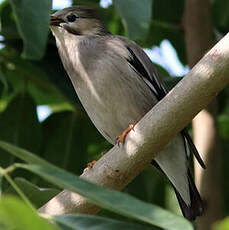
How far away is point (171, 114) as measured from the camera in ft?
8.79

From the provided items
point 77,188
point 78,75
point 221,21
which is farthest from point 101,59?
point 77,188

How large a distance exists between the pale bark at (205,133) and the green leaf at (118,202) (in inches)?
97.5

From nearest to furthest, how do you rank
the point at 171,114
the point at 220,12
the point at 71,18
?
the point at 171,114
the point at 71,18
the point at 220,12

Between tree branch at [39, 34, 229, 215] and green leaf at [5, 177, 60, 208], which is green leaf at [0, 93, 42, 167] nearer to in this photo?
green leaf at [5, 177, 60, 208]

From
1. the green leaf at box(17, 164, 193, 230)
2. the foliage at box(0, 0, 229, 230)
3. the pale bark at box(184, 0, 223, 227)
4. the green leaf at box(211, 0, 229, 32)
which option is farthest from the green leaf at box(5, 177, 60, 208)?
the green leaf at box(211, 0, 229, 32)

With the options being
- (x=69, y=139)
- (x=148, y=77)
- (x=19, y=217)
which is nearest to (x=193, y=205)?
(x=148, y=77)

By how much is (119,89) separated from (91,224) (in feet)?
7.85

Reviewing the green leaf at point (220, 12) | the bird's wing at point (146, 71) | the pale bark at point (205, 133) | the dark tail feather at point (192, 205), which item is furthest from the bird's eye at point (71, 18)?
the dark tail feather at point (192, 205)

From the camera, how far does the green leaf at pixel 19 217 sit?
139cm

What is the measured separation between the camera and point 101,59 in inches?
172

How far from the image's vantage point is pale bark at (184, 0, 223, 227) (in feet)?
14.1

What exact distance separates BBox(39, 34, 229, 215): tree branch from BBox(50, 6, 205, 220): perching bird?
1356 mm

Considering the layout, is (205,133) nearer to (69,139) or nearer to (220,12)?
(69,139)

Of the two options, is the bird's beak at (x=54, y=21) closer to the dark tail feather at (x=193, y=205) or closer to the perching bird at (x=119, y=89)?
the perching bird at (x=119, y=89)
